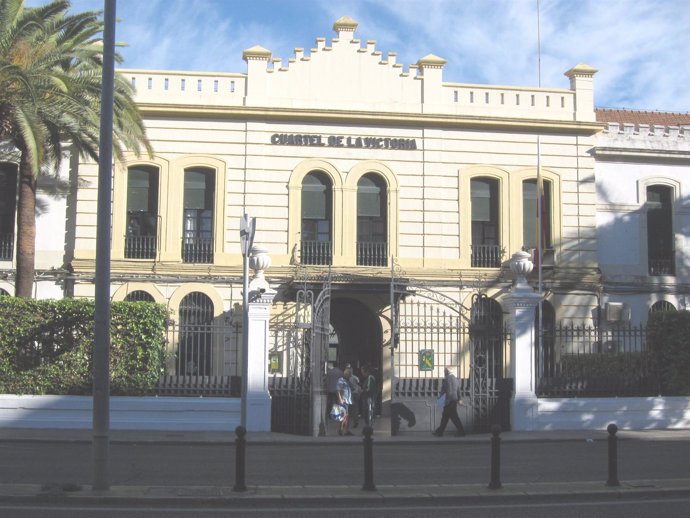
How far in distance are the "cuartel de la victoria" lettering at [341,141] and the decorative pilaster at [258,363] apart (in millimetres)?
7748

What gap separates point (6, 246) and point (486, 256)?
535 inches

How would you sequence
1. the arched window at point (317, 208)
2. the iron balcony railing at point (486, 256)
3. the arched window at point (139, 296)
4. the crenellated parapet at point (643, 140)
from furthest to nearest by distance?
the crenellated parapet at point (643, 140) → the iron balcony railing at point (486, 256) → the arched window at point (317, 208) → the arched window at point (139, 296)

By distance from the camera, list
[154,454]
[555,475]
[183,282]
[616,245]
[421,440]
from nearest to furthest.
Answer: [555,475] → [154,454] → [421,440] → [183,282] → [616,245]

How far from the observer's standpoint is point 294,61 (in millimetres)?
26531

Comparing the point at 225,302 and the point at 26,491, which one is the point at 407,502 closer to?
the point at 26,491

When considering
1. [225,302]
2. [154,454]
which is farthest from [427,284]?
[154,454]

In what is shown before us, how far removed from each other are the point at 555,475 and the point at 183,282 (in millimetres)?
14741

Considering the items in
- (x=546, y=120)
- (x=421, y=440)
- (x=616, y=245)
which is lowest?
(x=421, y=440)

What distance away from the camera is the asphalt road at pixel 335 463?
1248 centimetres

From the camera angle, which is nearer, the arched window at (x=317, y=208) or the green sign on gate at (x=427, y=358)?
the green sign on gate at (x=427, y=358)

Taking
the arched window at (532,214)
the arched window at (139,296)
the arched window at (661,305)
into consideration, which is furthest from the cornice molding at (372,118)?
the arched window at (661,305)

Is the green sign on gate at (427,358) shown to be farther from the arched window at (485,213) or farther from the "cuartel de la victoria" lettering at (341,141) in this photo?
the "cuartel de la victoria" lettering at (341,141)

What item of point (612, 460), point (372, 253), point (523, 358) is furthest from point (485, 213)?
point (612, 460)

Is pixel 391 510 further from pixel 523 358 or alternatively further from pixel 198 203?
pixel 198 203
